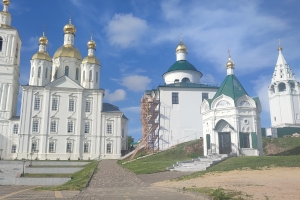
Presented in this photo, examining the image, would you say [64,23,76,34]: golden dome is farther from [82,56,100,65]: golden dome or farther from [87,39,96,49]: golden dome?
[82,56,100,65]: golden dome

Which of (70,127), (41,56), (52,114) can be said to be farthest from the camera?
(41,56)

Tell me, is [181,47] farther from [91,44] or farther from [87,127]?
[87,127]

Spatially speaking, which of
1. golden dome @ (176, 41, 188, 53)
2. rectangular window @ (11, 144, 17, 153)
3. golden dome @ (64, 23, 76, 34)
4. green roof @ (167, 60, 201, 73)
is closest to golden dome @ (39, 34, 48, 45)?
golden dome @ (64, 23, 76, 34)

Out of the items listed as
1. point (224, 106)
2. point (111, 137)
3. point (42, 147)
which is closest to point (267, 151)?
point (224, 106)

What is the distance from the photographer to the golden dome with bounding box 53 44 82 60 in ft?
137

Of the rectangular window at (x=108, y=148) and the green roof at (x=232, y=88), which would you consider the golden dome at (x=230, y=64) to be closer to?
the green roof at (x=232, y=88)

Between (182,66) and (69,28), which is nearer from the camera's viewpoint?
(182,66)

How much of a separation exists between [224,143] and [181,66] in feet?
59.0

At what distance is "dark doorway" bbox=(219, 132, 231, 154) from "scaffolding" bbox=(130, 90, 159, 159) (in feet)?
39.8

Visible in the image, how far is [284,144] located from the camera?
29984mm

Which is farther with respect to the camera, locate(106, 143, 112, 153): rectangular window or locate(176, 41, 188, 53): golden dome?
locate(176, 41, 188, 53): golden dome

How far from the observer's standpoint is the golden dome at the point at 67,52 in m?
41.8

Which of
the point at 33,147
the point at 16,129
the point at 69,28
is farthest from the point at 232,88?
the point at 69,28

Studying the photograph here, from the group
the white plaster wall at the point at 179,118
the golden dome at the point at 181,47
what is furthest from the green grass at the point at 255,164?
the golden dome at the point at 181,47
